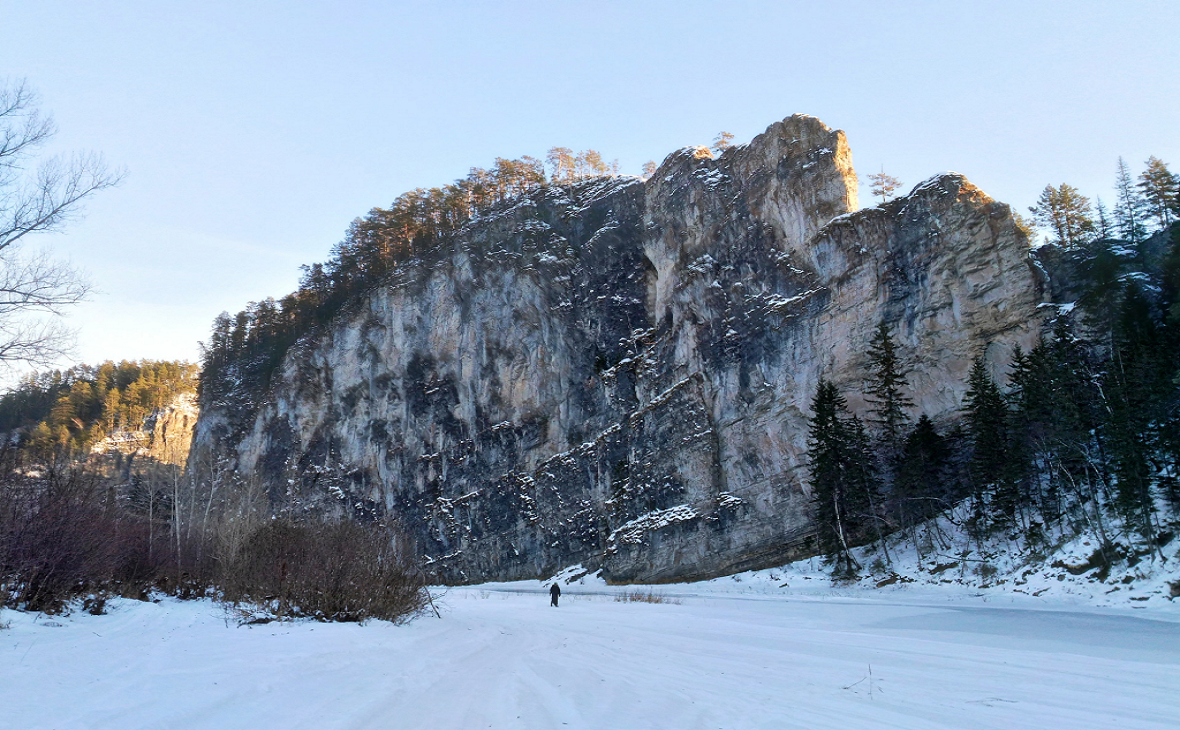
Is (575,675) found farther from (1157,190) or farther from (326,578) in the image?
(1157,190)

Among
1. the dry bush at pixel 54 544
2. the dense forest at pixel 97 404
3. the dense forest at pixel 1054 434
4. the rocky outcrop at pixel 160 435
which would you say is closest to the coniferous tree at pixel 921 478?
the dense forest at pixel 1054 434

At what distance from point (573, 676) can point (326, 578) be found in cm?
730

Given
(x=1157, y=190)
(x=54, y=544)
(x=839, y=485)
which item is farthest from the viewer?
(x=1157, y=190)

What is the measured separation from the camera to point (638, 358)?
55.8 metres

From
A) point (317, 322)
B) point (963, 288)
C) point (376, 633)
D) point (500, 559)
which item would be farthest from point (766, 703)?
point (317, 322)

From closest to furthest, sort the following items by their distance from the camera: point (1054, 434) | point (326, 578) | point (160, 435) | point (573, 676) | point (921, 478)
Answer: point (573, 676) < point (326, 578) < point (1054, 434) < point (921, 478) < point (160, 435)

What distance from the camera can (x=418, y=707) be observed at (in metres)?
6.29

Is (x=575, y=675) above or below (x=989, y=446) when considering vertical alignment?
below

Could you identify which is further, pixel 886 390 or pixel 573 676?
pixel 886 390

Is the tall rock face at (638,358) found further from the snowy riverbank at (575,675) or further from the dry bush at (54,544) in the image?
the dry bush at (54,544)

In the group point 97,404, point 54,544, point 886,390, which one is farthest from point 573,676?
point 97,404

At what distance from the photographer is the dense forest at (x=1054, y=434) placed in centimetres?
2372

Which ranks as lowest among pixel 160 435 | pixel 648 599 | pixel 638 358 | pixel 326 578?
pixel 648 599

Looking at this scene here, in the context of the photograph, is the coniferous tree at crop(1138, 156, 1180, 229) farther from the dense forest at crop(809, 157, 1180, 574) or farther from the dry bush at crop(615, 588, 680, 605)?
the dry bush at crop(615, 588, 680, 605)
